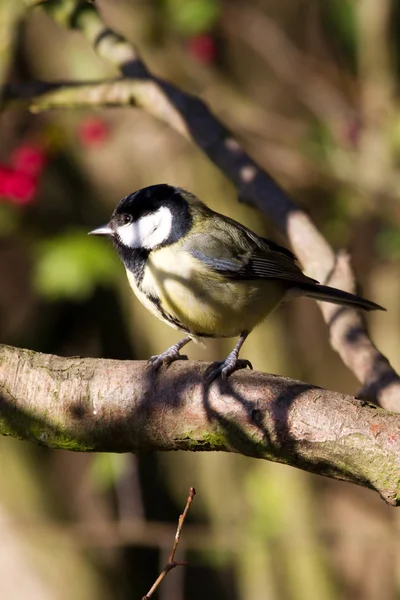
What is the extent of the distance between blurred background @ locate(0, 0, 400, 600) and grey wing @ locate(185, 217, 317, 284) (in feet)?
2.50

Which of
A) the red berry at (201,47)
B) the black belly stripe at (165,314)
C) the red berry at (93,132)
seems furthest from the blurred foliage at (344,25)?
the black belly stripe at (165,314)

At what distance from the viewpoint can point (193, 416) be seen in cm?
193

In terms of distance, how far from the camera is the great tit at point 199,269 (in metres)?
2.71

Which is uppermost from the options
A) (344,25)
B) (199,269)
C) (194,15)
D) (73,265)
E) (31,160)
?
(344,25)

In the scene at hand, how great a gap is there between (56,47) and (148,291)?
288 centimetres

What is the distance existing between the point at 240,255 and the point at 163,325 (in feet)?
5.38

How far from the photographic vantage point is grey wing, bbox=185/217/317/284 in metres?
2.83

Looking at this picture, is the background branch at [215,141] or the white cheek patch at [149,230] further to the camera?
the white cheek patch at [149,230]

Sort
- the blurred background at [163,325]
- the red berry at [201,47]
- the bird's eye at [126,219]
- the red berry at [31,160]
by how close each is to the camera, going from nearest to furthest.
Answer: the bird's eye at [126,219] < the red berry at [31,160] < the blurred background at [163,325] < the red berry at [201,47]

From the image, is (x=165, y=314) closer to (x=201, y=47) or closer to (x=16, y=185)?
(x=16, y=185)

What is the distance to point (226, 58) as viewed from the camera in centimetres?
571

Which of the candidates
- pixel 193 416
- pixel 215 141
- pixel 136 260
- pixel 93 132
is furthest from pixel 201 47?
pixel 193 416

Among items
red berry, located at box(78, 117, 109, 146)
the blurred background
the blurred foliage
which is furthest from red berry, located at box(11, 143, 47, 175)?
the blurred foliage

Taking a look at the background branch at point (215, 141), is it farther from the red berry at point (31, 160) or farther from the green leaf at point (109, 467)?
the green leaf at point (109, 467)
